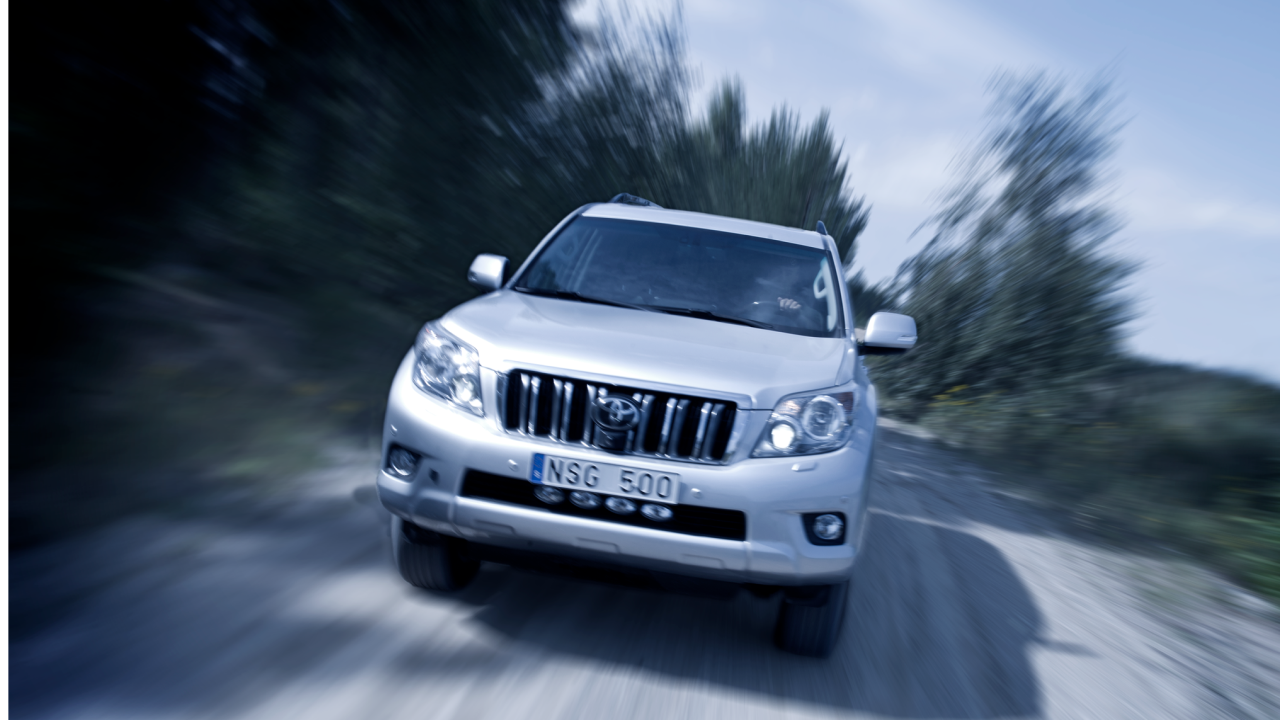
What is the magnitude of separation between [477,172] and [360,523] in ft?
21.3

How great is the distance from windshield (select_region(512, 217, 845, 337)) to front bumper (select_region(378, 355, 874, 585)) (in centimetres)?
104

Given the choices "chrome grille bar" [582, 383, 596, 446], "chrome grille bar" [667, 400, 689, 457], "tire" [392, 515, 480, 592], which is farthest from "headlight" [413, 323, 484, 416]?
"chrome grille bar" [667, 400, 689, 457]

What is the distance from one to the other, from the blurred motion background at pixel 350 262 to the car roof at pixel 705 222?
95.0 inches

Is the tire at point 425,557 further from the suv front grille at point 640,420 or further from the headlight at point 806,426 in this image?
the headlight at point 806,426

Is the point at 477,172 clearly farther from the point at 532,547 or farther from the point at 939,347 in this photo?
the point at 939,347

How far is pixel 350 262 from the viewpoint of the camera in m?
8.74

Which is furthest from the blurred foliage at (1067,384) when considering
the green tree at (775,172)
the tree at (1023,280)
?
the green tree at (775,172)

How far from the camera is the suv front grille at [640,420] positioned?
3.14 meters

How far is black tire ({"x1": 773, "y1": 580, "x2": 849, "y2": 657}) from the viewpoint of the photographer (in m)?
3.42

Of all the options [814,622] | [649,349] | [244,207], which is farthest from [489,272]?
[244,207]

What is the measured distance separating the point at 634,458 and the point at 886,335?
5.73 feet

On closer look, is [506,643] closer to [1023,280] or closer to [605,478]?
[605,478]

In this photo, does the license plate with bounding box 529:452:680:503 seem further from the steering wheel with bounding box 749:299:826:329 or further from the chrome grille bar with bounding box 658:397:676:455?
the steering wheel with bounding box 749:299:826:329

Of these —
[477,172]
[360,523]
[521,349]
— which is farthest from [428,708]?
[477,172]
